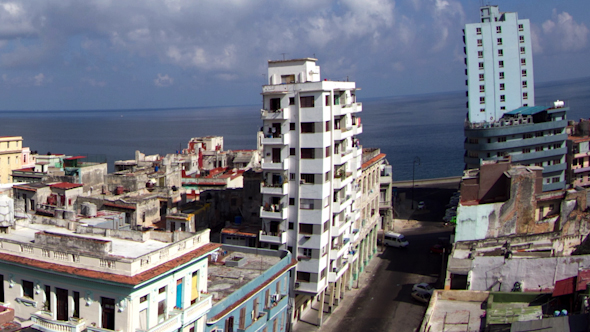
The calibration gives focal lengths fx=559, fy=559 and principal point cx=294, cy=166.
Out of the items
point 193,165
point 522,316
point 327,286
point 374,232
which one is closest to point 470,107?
point 374,232

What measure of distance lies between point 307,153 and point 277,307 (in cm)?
1216

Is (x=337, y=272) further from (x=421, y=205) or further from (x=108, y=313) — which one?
(x=421, y=205)

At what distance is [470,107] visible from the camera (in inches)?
3305

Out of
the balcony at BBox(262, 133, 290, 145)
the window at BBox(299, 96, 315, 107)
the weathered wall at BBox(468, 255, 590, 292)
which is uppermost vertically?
the window at BBox(299, 96, 315, 107)

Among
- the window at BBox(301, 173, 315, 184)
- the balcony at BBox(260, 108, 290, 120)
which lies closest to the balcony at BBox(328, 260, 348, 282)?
the window at BBox(301, 173, 315, 184)

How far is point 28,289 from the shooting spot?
984 inches

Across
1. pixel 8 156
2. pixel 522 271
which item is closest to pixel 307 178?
pixel 522 271

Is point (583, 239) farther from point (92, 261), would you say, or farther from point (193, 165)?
point (193, 165)

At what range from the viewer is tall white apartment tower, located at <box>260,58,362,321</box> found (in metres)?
40.6

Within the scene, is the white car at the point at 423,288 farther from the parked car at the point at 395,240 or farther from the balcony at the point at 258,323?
the balcony at the point at 258,323

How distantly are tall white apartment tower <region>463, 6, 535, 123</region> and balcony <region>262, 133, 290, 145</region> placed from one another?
5095cm

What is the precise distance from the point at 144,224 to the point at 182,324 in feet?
81.0

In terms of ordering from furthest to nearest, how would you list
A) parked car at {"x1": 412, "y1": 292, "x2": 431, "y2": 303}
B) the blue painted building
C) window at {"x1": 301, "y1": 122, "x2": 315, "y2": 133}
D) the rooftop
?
parked car at {"x1": 412, "y1": 292, "x2": 431, "y2": 303} < window at {"x1": 301, "y1": 122, "x2": 315, "y2": 133} < the rooftop < the blue painted building

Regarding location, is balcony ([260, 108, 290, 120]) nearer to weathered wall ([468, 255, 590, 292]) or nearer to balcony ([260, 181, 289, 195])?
balcony ([260, 181, 289, 195])
